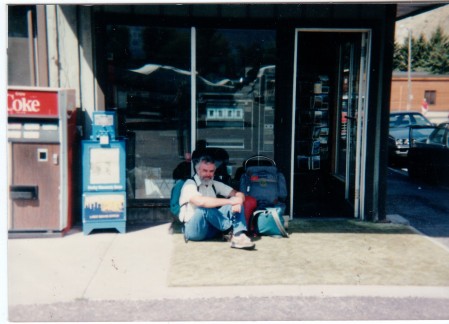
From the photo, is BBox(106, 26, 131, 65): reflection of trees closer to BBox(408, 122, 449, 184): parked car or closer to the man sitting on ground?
the man sitting on ground

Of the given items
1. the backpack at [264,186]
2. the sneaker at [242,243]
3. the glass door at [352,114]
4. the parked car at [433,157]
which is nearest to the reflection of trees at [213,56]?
the backpack at [264,186]

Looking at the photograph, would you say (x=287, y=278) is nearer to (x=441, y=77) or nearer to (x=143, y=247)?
(x=143, y=247)

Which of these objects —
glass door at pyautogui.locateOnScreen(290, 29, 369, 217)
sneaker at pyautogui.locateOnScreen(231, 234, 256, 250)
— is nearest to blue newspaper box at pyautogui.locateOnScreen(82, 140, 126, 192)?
sneaker at pyautogui.locateOnScreen(231, 234, 256, 250)

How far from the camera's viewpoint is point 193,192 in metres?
5.54

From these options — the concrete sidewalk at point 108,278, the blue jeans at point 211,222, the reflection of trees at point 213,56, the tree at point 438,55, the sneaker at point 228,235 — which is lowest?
the concrete sidewalk at point 108,278

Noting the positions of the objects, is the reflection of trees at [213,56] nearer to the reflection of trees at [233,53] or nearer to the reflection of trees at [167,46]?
the reflection of trees at [233,53]

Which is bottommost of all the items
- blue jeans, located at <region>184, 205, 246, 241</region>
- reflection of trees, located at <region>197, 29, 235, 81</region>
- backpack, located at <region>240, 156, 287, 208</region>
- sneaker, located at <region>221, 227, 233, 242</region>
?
sneaker, located at <region>221, 227, 233, 242</region>

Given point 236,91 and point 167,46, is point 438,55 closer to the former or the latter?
point 236,91

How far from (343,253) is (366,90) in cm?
234

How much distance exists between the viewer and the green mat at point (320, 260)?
15.4 ft

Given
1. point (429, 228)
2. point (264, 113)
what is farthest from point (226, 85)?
point (429, 228)

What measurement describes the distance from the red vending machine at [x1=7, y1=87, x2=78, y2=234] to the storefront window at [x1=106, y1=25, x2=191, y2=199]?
3.22 ft

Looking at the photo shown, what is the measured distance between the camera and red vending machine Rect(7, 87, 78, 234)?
5.58m

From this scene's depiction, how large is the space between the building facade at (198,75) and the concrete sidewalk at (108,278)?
47.7 inches
